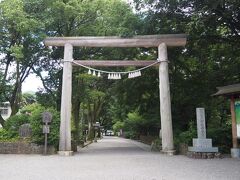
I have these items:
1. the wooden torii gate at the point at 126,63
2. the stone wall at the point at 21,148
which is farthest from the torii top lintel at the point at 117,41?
the stone wall at the point at 21,148

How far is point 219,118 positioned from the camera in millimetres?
27859

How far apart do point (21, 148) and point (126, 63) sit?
26.7 feet

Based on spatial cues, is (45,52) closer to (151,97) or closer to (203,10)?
(151,97)

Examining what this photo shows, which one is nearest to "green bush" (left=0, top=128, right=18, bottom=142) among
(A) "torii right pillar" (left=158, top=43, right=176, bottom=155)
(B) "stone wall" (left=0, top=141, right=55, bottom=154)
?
(B) "stone wall" (left=0, top=141, right=55, bottom=154)

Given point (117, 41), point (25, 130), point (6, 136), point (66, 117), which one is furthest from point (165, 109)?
point (6, 136)

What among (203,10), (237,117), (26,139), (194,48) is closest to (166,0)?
(203,10)

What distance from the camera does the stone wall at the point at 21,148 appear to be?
19.5m

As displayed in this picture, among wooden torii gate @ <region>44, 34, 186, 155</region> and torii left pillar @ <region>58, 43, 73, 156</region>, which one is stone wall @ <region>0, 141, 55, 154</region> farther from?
wooden torii gate @ <region>44, 34, 186, 155</region>

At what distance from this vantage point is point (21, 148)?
64.2 ft

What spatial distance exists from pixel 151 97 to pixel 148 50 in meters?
A: 4.07

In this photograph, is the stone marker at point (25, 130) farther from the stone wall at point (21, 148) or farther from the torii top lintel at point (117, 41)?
the torii top lintel at point (117, 41)

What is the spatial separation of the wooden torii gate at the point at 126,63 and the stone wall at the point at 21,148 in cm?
175

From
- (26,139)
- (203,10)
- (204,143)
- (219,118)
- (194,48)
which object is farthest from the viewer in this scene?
(219,118)

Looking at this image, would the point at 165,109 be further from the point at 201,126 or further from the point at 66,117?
the point at 66,117
